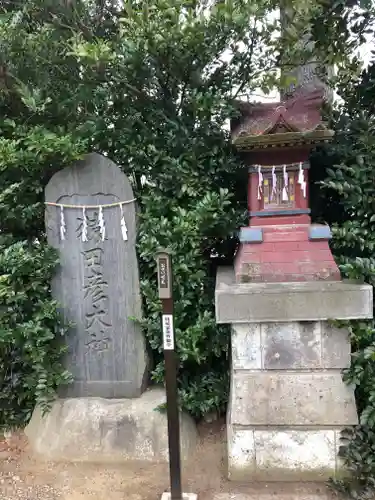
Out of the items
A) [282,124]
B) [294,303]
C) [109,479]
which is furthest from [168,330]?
[282,124]

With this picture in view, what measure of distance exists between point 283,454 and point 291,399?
40 centimetres

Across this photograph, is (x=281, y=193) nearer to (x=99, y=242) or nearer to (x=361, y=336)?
(x=361, y=336)

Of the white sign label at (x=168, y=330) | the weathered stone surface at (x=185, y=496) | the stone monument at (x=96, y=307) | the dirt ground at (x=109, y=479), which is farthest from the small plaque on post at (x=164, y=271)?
the dirt ground at (x=109, y=479)

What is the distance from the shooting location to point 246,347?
10.0 feet

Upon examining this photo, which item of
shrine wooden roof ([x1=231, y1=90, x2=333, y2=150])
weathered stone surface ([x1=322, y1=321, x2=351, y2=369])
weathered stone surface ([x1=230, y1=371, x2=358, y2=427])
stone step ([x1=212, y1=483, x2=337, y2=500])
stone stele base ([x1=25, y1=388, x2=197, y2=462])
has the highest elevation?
shrine wooden roof ([x1=231, y1=90, x2=333, y2=150])

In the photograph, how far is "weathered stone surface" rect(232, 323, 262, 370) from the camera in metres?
3.06

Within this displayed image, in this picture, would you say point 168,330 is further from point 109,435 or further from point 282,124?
point 282,124

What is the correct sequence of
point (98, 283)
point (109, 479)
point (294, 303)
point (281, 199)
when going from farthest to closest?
1. point (98, 283)
2. point (281, 199)
3. point (109, 479)
4. point (294, 303)

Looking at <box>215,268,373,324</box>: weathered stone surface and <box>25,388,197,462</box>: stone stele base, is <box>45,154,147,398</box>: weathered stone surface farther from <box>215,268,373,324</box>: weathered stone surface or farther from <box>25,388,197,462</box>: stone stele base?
<box>215,268,373,324</box>: weathered stone surface

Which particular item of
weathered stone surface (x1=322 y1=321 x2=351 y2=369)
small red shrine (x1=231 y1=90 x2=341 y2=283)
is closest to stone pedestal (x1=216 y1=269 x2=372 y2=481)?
weathered stone surface (x1=322 y1=321 x2=351 y2=369)

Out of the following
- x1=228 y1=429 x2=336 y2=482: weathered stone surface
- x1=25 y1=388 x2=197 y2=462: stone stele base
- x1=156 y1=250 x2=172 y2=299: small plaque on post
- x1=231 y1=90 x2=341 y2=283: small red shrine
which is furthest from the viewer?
x1=25 y1=388 x2=197 y2=462: stone stele base

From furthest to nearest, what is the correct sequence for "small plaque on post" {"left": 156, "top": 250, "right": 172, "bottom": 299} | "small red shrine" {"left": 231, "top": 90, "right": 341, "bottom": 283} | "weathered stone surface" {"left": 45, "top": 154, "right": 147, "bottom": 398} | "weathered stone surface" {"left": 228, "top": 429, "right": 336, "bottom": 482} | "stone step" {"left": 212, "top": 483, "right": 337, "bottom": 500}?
"weathered stone surface" {"left": 45, "top": 154, "right": 147, "bottom": 398}
"small red shrine" {"left": 231, "top": 90, "right": 341, "bottom": 283}
"weathered stone surface" {"left": 228, "top": 429, "right": 336, "bottom": 482}
"stone step" {"left": 212, "top": 483, "right": 337, "bottom": 500}
"small plaque on post" {"left": 156, "top": 250, "right": 172, "bottom": 299}

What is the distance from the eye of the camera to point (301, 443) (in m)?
3.07

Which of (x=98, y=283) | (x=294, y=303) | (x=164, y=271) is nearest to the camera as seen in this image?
Answer: (x=164, y=271)
